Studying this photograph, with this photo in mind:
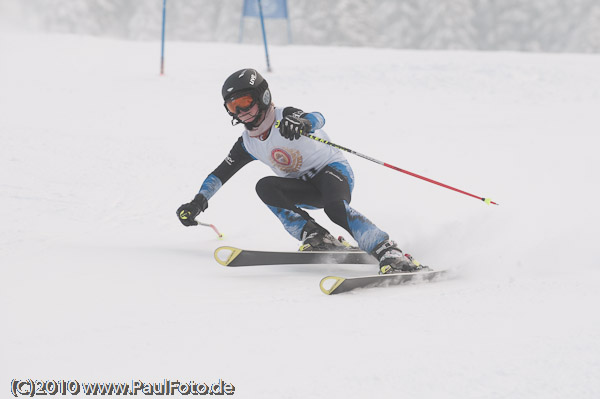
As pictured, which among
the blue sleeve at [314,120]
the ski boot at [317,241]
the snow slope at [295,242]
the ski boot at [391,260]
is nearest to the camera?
the snow slope at [295,242]

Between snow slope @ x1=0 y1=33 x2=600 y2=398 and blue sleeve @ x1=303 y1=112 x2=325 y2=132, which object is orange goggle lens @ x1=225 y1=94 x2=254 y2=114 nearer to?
blue sleeve @ x1=303 y1=112 x2=325 y2=132

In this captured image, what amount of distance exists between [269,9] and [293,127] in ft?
42.3

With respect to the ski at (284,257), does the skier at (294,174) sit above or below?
above

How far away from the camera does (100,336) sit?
8.40ft

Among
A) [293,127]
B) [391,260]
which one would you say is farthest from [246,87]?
[391,260]

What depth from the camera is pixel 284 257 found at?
4.04 m

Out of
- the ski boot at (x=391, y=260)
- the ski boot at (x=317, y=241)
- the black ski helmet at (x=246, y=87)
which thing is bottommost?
the ski boot at (x=391, y=260)

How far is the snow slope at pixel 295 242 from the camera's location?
2.26 meters

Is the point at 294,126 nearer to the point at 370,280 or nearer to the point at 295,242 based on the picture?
the point at 370,280

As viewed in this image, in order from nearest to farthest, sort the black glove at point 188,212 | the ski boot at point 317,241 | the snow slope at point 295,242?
the snow slope at point 295,242, the black glove at point 188,212, the ski boot at point 317,241

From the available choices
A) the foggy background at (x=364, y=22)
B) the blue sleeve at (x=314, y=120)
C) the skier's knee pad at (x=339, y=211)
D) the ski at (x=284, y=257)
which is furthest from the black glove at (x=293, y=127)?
the foggy background at (x=364, y=22)

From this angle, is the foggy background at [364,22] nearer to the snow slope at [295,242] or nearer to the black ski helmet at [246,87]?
the snow slope at [295,242]

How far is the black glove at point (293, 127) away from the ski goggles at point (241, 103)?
25cm

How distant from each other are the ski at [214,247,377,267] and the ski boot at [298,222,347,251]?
Result: 79 mm
